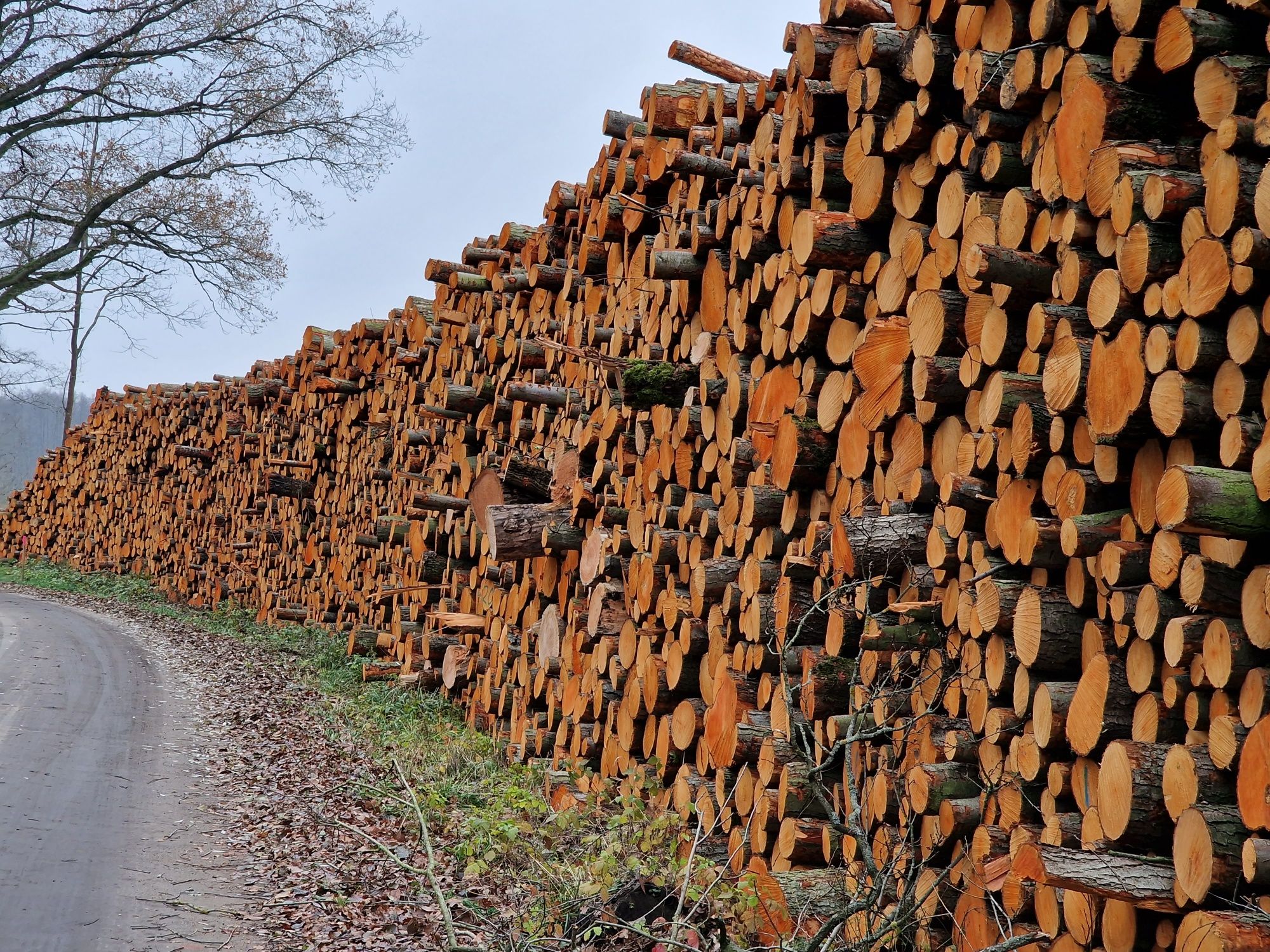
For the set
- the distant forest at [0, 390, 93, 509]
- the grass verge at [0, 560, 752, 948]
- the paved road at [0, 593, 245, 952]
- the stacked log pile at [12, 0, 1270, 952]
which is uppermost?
Answer: the distant forest at [0, 390, 93, 509]

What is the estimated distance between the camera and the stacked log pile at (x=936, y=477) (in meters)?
2.71

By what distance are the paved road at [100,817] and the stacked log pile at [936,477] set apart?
6.85ft

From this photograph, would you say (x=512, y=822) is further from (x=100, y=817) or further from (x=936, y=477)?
(x=936, y=477)

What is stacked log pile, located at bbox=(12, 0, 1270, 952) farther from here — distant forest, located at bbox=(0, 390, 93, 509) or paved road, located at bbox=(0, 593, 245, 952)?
distant forest, located at bbox=(0, 390, 93, 509)

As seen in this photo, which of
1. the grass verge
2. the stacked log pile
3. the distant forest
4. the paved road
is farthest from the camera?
the distant forest

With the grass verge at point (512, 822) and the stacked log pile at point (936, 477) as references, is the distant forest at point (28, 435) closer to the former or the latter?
the grass verge at point (512, 822)

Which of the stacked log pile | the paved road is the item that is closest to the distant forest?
the paved road

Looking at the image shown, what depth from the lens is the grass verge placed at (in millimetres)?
4219

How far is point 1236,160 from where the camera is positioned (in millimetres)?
2713

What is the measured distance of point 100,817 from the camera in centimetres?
629

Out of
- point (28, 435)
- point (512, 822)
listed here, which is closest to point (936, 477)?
point (512, 822)

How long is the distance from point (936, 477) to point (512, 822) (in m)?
2.87

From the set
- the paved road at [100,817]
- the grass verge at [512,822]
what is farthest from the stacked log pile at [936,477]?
the paved road at [100,817]

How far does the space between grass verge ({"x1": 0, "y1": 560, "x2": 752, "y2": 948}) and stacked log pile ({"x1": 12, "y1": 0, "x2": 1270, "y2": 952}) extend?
0.26m
